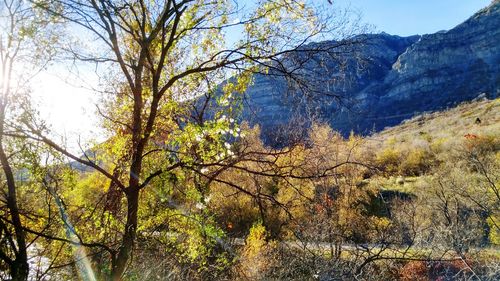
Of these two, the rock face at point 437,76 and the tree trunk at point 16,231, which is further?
the rock face at point 437,76

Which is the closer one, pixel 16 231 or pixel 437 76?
pixel 16 231

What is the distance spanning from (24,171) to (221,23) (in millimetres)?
3763

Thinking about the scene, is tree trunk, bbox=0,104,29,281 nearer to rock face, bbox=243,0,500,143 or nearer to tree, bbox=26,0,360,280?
tree, bbox=26,0,360,280

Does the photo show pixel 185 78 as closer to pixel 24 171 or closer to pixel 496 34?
pixel 24 171

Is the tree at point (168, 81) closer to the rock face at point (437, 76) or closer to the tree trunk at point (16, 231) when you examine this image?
the tree trunk at point (16, 231)

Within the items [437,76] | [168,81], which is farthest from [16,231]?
[437,76]

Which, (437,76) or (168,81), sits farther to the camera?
(437,76)

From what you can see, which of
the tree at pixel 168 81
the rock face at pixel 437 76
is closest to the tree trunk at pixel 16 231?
the tree at pixel 168 81

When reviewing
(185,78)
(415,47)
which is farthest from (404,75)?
(185,78)

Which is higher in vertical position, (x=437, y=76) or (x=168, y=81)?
(x=168, y=81)

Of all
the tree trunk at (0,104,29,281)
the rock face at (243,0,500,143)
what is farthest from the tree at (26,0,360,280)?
the rock face at (243,0,500,143)

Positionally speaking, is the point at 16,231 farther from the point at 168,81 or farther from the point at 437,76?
the point at 437,76

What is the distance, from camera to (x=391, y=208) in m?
34.3

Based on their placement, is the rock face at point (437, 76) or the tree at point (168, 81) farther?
the rock face at point (437, 76)
